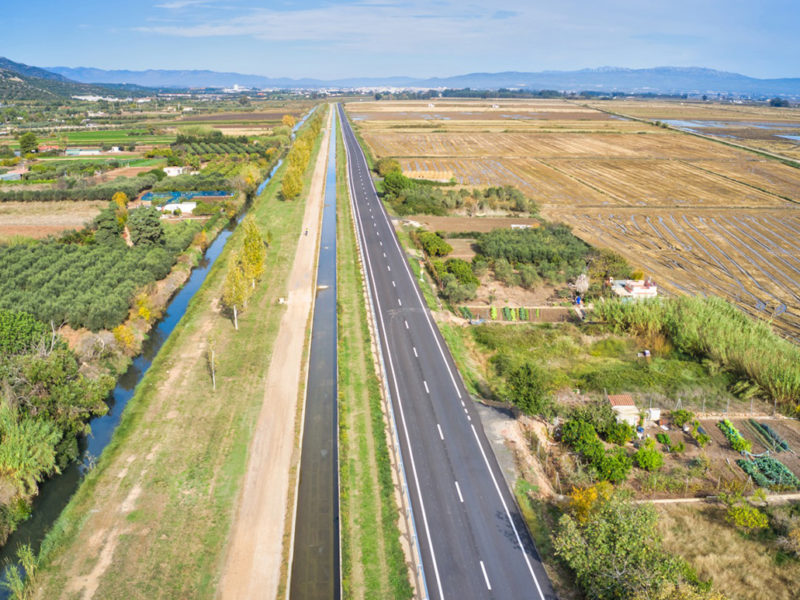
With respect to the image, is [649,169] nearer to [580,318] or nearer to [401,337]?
[580,318]

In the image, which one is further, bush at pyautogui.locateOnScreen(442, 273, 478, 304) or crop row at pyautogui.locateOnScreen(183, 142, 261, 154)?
crop row at pyautogui.locateOnScreen(183, 142, 261, 154)

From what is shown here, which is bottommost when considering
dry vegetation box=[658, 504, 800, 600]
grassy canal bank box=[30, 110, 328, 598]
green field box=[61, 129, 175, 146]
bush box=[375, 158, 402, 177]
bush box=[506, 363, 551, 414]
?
dry vegetation box=[658, 504, 800, 600]

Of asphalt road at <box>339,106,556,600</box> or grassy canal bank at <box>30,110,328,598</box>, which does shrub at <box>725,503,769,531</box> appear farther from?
grassy canal bank at <box>30,110,328,598</box>

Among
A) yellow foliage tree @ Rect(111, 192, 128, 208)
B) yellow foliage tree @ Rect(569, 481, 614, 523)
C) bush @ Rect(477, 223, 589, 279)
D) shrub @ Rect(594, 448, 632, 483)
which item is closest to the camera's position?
yellow foliage tree @ Rect(569, 481, 614, 523)

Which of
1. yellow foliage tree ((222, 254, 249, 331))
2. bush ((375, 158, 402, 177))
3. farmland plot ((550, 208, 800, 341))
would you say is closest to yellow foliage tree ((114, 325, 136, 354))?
yellow foliage tree ((222, 254, 249, 331))

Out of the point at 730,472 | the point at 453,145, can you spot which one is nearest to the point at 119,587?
the point at 730,472
